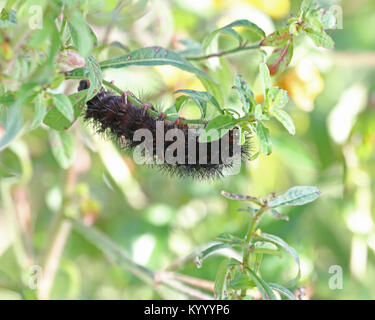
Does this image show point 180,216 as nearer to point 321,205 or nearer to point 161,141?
point 321,205

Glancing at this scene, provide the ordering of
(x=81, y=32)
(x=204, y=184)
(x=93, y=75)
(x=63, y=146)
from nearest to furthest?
(x=81, y=32), (x=93, y=75), (x=63, y=146), (x=204, y=184)

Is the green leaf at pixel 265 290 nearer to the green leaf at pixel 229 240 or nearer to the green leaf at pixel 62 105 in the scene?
the green leaf at pixel 229 240

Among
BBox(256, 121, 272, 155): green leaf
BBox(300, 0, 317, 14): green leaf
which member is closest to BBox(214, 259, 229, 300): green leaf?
BBox(256, 121, 272, 155): green leaf

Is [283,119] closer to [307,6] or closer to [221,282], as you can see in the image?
[307,6]

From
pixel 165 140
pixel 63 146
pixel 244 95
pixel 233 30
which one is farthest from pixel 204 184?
pixel 244 95

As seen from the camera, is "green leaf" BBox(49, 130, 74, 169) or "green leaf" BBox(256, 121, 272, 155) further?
"green leaf" BBox(49, 130, 74, 169)

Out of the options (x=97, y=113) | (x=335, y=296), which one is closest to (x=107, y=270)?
(x=335, y=296)

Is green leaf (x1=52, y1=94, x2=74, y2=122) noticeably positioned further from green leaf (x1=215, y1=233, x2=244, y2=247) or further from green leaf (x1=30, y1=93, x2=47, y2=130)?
green leaf (x1=215, y1=233, x2=244, y2=247)
